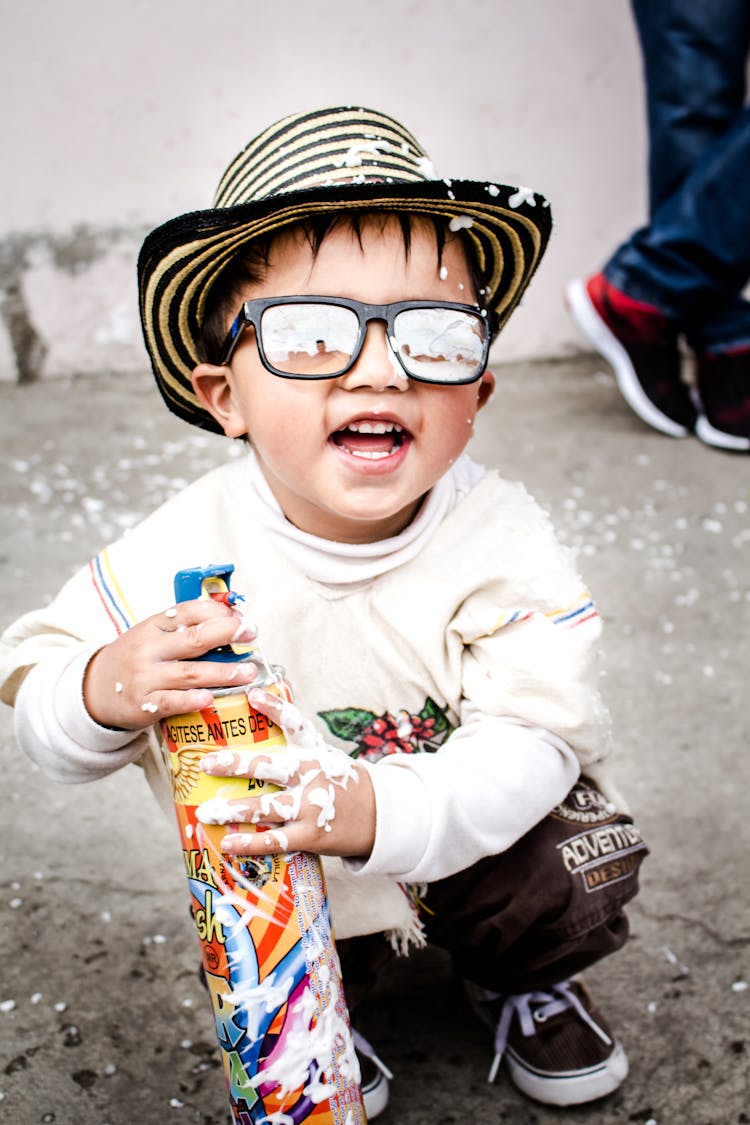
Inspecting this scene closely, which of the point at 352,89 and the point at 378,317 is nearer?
the point at 378,317

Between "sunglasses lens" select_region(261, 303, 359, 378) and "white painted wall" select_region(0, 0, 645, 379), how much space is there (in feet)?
8.43

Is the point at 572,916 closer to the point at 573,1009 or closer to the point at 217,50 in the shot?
the point at 573,1009

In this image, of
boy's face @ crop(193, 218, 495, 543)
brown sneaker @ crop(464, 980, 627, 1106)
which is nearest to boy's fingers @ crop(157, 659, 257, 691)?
boy's face @ crop(193, 218, 495, 543)

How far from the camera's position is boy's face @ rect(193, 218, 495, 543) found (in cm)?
151

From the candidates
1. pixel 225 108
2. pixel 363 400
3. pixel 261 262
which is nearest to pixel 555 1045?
pixel 363 400

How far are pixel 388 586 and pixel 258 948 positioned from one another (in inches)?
21.7

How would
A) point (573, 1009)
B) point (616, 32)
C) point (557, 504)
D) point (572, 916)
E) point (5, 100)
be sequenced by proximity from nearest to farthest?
1. point (572, 916)
2. point (573, 1009)
3. point (557, 504)
4. point (5, 100)
5. point (616, 32)

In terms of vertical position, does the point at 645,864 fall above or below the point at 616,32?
below

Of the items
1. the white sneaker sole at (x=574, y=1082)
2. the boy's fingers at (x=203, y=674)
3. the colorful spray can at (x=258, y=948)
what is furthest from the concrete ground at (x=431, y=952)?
the boy's fingers at (x=203, y=674)

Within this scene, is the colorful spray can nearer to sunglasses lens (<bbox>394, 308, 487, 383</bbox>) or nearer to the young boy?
the young boy

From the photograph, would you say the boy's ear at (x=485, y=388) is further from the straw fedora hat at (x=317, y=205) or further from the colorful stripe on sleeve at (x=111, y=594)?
the colorful stripe on sleeve at (x=111, y=594)

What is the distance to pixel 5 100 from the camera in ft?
12.2

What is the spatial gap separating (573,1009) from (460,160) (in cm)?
298

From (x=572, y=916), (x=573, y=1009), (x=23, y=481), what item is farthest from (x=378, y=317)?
(x=23, y=481)
